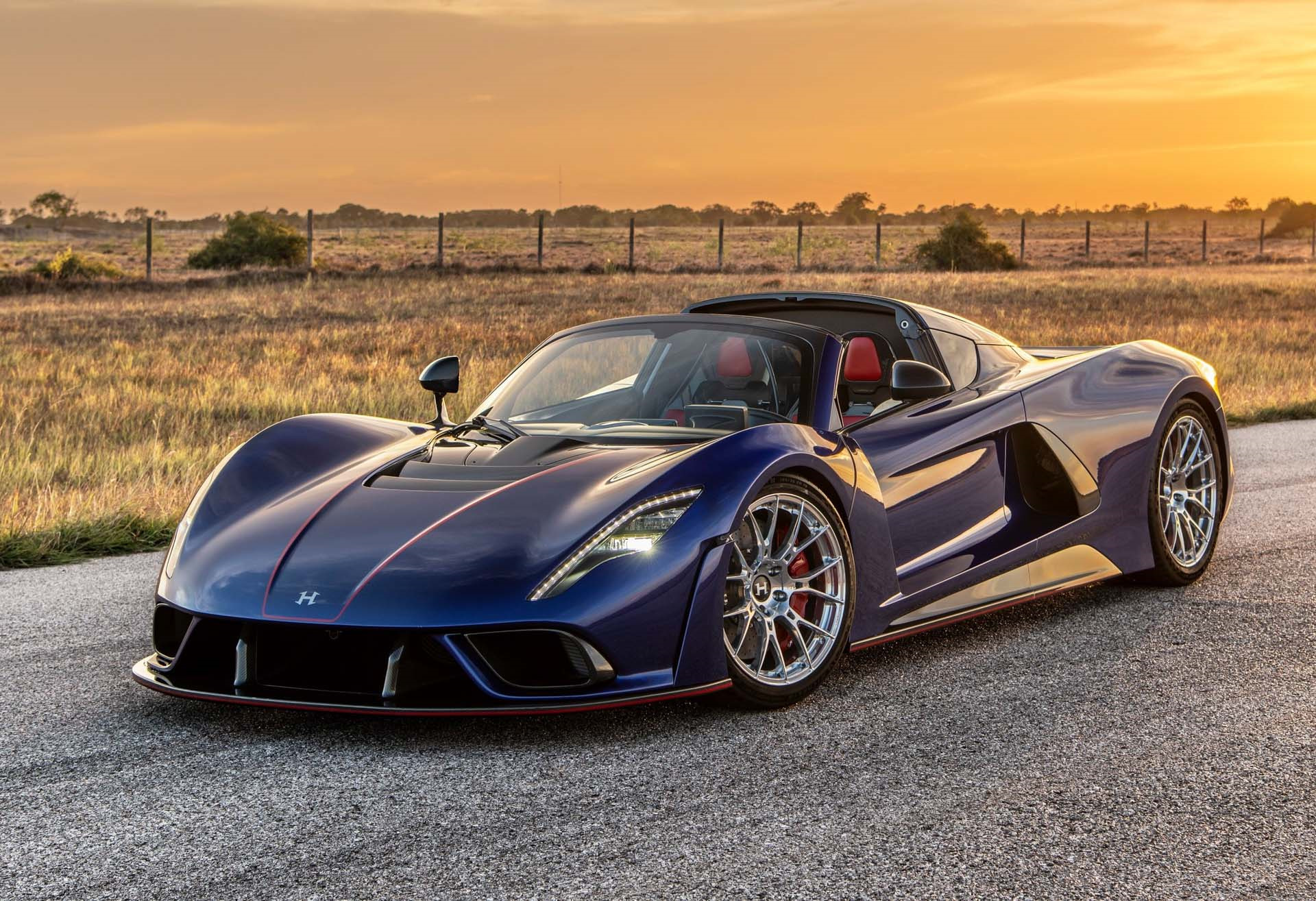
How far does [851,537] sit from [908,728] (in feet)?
2.36

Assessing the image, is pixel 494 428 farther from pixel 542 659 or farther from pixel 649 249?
pixel 649 249

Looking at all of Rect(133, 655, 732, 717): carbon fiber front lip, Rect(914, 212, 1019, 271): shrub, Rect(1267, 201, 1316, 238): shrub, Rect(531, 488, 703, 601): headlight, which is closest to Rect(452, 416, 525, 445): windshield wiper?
Rect(531, 488, 703, 601): headlight

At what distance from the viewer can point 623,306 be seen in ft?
87.6

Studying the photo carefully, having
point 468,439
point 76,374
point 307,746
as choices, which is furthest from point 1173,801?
point 76,374

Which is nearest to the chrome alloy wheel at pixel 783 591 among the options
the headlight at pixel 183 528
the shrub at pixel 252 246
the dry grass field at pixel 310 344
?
the headlight at pixel 183 528

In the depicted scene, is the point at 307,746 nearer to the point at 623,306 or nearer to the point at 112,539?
the point at 112,539

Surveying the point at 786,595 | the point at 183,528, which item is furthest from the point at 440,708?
the point at 183,528

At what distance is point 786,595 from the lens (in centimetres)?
455

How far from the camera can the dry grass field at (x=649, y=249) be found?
4728 cm

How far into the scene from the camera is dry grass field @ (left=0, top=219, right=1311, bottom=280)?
155 feet

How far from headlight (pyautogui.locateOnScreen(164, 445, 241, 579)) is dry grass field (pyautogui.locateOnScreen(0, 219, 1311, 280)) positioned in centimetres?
3280

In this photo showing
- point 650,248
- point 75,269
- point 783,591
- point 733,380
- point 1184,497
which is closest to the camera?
point 783,591

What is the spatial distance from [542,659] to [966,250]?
153 ft

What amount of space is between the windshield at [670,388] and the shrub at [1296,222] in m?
88.0
